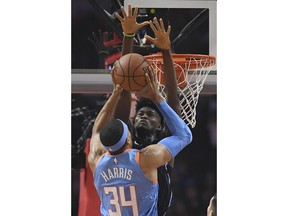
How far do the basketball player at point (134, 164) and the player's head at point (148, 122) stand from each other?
23cm

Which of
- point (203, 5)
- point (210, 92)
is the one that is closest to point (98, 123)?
point (210, 92)

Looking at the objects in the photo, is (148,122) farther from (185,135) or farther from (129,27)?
(129,27)

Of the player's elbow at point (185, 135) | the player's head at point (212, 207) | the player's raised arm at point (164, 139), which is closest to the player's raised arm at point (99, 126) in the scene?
the player's raised arm at point (164, 139)

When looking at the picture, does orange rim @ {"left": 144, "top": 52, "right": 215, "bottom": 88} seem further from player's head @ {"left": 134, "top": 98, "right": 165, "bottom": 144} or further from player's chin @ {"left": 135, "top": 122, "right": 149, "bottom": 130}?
player's chin @ {"left": 135, "top": 122, "right": 149, "bottom": 130}

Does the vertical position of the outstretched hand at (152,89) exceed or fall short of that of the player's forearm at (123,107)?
it exceeds it

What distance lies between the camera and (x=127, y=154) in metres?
3.55

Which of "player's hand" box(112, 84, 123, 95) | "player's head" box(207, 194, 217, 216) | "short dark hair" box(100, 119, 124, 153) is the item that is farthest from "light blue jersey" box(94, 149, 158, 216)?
"player's head" box(207, 194, 217, 216)

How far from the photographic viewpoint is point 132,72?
142 inches

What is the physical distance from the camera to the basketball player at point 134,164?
3516 millimetres

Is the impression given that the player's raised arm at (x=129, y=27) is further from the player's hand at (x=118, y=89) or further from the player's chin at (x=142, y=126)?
the player's chin at (x=142, y=126)

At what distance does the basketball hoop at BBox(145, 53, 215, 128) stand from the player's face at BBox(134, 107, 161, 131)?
15 centimetres

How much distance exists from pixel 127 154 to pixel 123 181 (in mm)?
171

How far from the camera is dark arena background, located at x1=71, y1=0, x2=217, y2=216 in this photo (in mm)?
4035

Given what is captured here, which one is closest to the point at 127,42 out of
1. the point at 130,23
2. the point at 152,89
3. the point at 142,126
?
the point at 130,23
